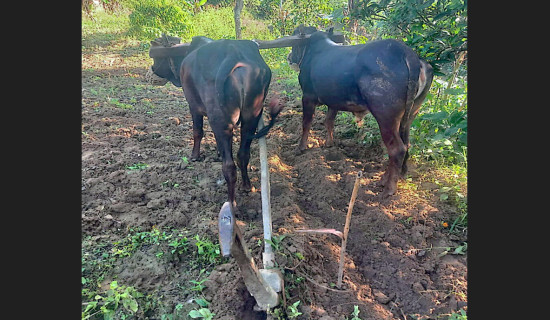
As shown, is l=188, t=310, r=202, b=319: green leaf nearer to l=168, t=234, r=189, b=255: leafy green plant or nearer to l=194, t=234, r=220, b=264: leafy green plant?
l=194, t=234, r=220, b=264: leafy green plant

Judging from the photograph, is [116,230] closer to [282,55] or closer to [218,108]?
[218,108]

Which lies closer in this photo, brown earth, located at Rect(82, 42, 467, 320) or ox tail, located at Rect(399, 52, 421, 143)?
brown earth, located at Rect(82, 42, 467, 320)

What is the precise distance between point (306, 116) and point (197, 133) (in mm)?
1718

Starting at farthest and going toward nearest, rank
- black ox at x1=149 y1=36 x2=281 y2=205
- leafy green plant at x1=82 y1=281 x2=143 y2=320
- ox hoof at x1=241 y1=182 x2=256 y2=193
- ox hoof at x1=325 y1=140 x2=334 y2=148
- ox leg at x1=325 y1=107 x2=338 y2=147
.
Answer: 1. ox hoof at x1=325 y1=140 x2=334 y2=148
2. ox leg at x1=325 y1=107 x2=338 y2=147
3. ox hoof at x1=241 y1=182 x2=256 y2=193
4. black ox at x1=149 y1=36 x2=281 y2=205
5. leafy green plant at x1=82 y1=281 x2=143 y2=320

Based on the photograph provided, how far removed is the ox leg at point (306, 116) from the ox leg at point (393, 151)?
1.46m

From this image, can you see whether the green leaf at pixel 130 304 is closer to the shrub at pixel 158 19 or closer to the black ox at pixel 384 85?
the black ox at pixel 384 85

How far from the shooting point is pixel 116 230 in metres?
3.32

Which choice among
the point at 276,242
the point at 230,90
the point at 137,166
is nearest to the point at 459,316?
the point at 276,242

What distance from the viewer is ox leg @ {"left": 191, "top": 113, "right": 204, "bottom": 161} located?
4.51 m

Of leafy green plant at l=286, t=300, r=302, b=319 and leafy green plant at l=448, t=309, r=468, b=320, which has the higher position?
leafy green plant at l=448, t=309, r=468, b=320

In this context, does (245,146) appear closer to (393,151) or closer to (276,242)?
(276,242)

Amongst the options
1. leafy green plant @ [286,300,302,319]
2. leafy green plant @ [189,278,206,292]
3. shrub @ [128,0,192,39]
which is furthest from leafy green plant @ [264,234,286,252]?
shrub @ [128,0,192,39]

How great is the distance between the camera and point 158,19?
1088 centimetres

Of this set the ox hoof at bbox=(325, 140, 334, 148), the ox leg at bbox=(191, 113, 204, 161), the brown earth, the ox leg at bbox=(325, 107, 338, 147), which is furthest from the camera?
the ox hoof at bbox=(325, 140, 334, 148)
